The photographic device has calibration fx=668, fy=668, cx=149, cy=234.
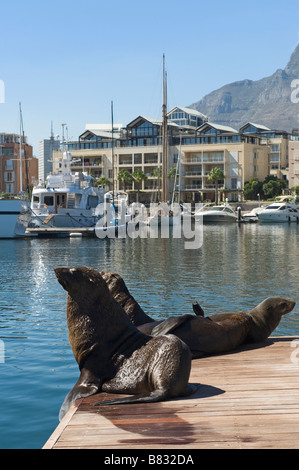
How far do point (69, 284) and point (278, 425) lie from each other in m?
2.41

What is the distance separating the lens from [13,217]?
49500 mm

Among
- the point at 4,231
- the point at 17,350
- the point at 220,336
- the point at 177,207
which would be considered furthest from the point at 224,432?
the point at 177,207

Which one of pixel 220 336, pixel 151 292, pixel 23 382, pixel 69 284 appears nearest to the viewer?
pixel 69 284

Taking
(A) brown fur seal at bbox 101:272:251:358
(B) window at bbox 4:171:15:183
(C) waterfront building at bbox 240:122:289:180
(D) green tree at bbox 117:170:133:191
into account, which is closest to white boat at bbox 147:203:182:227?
(D) green tree at bbox 117:170:133:191

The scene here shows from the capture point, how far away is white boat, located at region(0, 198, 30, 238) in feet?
160

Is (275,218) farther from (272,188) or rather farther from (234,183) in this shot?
(234,183)

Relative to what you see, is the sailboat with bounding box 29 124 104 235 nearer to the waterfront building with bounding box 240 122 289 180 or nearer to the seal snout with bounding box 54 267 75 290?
the seal snout with bounding box 54 267 75 290

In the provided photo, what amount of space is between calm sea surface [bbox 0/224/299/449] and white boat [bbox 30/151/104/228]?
6411 mm

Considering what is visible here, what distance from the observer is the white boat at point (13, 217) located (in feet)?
160

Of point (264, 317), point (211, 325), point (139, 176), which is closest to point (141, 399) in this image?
point (211, 325)

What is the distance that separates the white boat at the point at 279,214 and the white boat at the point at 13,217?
3610 centimetres

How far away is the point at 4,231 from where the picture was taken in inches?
1969
